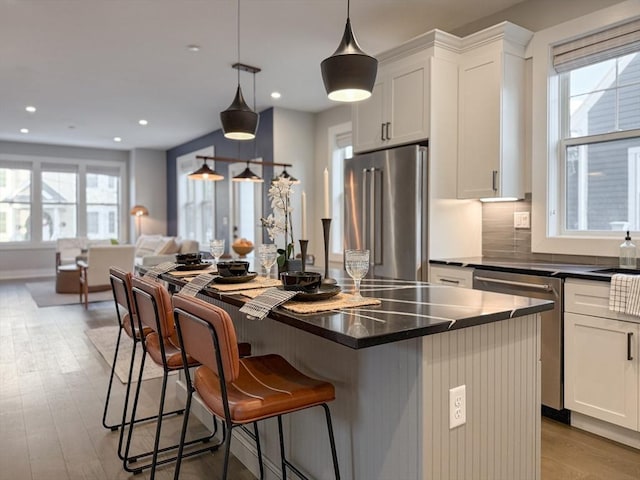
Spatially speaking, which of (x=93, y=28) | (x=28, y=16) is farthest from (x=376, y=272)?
(x=28, y=16)

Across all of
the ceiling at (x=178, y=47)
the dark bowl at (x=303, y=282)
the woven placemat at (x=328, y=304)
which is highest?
the ceiling at (x=178, y=47)

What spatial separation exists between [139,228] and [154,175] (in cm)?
121

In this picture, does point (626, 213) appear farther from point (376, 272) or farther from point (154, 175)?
point (154, 175)

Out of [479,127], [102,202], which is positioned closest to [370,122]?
[479,127]

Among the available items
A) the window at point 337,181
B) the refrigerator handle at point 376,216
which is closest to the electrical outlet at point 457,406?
the refrigerator handle at point 376,216

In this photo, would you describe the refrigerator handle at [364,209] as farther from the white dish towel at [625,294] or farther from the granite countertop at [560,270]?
the white dish towel at [625,294]

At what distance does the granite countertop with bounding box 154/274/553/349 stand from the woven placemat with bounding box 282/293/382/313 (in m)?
0.03

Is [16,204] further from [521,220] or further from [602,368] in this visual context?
[602,368]

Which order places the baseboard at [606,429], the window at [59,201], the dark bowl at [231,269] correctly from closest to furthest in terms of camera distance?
the dark bowl at [231,269] < the baseboard at [606,429] < the window at [59,201]

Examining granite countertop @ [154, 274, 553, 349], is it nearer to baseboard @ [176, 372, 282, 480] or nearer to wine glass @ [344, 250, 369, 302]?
wine glass @ [344, 250, 369, 302]

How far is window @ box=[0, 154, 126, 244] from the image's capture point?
9531mm

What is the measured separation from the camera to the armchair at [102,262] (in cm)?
655

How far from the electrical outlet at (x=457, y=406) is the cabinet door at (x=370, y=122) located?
276cm

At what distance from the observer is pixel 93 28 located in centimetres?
392
